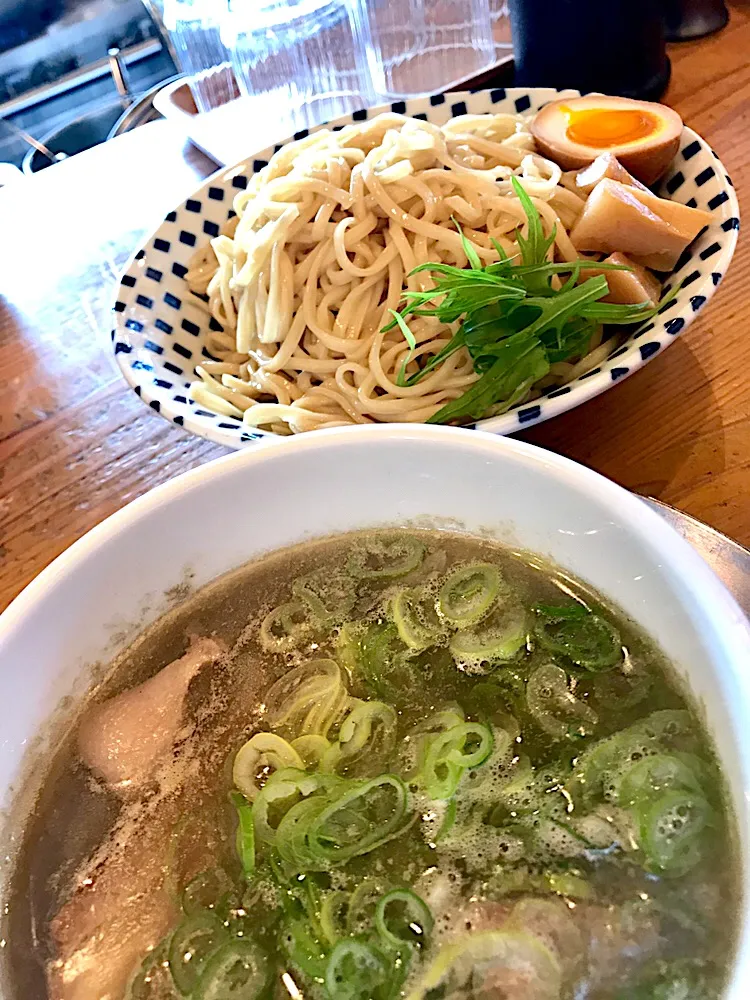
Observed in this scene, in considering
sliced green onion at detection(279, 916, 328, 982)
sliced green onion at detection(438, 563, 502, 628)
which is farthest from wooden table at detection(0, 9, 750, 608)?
sliced green onion at detection(279, 916, 328, 982)

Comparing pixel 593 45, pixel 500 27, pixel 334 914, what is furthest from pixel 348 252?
pixel 500 27

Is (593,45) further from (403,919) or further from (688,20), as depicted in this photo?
(403,919)

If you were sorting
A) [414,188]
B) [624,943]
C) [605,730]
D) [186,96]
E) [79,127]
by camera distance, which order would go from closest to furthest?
[624,943]
[605,730]
[414,188]
[186,96]
[79,127]

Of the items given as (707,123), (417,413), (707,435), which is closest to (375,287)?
(417,413)

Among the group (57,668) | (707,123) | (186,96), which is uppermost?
(57,668)

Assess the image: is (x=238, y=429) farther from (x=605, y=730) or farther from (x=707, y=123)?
(x=707, y=123)

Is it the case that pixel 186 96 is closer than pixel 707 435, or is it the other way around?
pixel 707 435

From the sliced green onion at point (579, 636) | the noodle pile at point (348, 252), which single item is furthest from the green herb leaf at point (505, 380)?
the sliced green onion at point (579, 636)

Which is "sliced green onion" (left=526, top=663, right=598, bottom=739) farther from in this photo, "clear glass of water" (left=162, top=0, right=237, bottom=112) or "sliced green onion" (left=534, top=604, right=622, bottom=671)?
"clear glass of water" (left=162, top=0, right=237, bottom=112)
